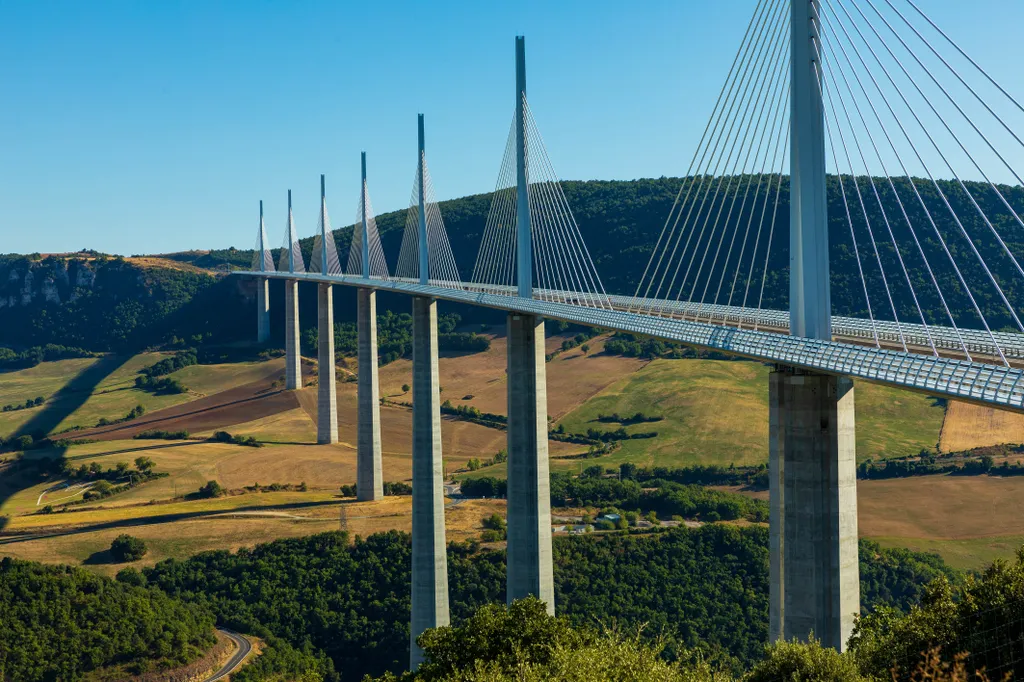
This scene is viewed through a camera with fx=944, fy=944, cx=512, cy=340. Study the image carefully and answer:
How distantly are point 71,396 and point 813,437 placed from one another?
9322 centimetres

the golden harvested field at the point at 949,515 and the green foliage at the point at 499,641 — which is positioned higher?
the green foliage at the point at 499,641

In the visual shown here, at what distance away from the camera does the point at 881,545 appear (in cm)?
4175

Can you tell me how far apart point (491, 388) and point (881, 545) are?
44.1 m

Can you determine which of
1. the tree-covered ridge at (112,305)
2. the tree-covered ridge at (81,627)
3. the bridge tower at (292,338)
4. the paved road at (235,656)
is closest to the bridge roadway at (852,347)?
the paved road at (235,656)

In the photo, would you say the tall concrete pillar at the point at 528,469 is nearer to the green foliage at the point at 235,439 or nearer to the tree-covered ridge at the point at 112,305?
the green foliage at the point at 235,439

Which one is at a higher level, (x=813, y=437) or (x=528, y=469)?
(x=813, y=437)

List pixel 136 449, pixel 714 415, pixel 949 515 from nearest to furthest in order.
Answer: pixel 949 515
pixel 714 415
pixel 136 449

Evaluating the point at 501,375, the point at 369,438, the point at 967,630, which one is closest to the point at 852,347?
the point at 967,630

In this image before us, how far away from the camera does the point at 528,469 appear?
108 ft

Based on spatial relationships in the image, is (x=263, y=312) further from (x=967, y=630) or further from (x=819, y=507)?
(x=967, y=630)

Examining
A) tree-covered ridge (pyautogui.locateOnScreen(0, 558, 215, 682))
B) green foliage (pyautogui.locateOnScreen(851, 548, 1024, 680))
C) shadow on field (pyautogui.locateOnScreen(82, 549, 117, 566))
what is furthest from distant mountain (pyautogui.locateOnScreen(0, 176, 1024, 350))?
shadow on field (pyautogui.locateOnScreen(82, 549, 117, 566))

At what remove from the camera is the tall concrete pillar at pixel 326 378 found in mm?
69188

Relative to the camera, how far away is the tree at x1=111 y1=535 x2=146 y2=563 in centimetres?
4583

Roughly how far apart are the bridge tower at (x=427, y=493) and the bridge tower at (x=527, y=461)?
5787 millimetres
